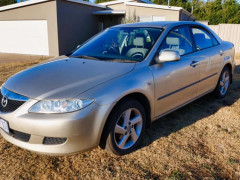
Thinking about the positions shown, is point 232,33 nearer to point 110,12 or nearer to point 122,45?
point 110,12

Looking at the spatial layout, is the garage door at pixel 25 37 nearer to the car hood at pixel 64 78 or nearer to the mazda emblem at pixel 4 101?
the car hood at pixel 64 78

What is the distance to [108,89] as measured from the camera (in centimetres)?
252

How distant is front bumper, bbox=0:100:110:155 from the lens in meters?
2.29

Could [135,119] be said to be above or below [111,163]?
above

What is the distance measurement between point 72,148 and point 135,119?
0.89 m

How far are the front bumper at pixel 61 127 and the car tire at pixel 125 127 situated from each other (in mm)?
191

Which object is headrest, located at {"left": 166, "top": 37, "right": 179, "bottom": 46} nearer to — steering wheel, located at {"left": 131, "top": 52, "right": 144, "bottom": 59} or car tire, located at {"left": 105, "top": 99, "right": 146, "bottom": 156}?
steering wheel, located at {"left": 131, "top": 52, "right": 144, "bottom": 59}

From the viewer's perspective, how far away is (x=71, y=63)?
3.24m

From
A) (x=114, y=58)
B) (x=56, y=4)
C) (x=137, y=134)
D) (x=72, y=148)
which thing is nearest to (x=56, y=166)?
→ (x=72, y=148)

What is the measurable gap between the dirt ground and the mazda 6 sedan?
232 mm

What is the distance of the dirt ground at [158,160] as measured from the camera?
2576 millimetres

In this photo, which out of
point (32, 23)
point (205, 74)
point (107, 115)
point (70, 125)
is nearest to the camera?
point (70, 125)

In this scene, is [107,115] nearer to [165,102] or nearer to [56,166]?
[56,166]

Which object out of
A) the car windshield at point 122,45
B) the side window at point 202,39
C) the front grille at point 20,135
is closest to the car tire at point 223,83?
the side window at point 202,39
